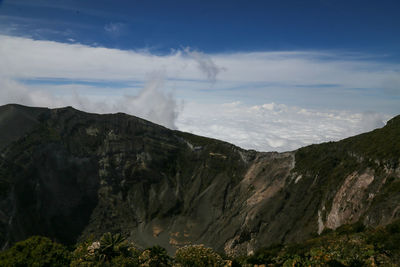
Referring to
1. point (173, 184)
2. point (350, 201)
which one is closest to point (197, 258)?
point (350, 201)

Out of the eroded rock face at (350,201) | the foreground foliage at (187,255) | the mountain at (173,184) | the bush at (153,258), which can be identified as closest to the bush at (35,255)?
the foreground foliage at (187,255)

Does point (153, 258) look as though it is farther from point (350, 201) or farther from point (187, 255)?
point (350, 201)

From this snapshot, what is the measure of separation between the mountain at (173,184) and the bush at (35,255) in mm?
33835

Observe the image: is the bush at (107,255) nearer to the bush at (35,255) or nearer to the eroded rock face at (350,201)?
the bush at (35,255)

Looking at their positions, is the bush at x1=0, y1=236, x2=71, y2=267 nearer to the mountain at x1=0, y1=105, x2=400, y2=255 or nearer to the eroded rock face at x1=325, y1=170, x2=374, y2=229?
the mountain at x1=0, y1=105, x2=400, y2=255

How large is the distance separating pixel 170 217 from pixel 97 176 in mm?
27363

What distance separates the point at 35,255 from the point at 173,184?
63.0 m

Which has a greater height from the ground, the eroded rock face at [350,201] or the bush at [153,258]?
the eroded rock face at [350,201]

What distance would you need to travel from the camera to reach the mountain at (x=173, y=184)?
47.7m

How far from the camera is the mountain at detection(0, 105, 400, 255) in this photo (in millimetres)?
47719

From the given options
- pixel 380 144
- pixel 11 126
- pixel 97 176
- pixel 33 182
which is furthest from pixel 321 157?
pixel 11 126

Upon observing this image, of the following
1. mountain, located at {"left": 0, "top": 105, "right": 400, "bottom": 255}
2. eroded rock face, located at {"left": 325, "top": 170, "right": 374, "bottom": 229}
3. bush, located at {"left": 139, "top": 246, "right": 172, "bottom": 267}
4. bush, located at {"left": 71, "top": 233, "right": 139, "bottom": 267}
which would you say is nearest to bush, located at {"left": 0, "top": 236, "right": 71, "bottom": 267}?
bush, located at {"left": 71, "top": 233, "right": 139, "bottom": 267}

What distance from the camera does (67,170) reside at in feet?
265

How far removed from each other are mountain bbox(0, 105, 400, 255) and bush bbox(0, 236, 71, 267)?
111ft
